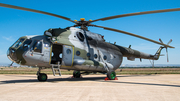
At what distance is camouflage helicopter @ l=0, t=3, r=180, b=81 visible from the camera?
11.4 m

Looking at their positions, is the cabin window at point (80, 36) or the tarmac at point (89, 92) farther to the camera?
the cabin window at point (80, 36)

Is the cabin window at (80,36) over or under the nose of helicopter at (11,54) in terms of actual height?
over

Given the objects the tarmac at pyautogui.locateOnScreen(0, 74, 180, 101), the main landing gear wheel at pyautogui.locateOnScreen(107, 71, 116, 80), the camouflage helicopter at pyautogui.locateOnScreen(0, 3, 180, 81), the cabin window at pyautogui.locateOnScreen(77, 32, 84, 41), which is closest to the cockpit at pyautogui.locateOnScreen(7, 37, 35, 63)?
the camouflage helicopter at pyautogui.locateOnScreen(0, 3, 180, 81)

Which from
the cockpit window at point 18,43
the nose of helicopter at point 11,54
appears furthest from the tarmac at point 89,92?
the cockpit window at point 18,43

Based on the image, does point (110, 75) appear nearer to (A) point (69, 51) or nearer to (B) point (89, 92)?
(A) point (69, 51)

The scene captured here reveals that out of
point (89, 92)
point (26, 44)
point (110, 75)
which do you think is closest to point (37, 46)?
point (26, 44)

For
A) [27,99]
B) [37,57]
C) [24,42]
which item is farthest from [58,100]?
[24,42]

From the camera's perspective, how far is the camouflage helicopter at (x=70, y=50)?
11.4 m

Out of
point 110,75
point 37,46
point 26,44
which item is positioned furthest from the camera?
point 110,75

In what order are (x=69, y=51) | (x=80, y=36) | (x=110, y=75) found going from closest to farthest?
(x=69, y=51)
(x=80, y=36)
(x=110, y=75)

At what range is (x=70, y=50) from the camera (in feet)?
42.0

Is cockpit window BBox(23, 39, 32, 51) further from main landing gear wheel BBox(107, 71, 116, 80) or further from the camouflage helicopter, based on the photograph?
main landing gear wheel BBox(107, 71, 116, 80)

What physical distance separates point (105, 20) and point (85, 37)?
2.96 metres

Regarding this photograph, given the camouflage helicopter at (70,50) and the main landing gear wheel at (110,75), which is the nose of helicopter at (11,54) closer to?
the camouflage helicopter at (70,50)
